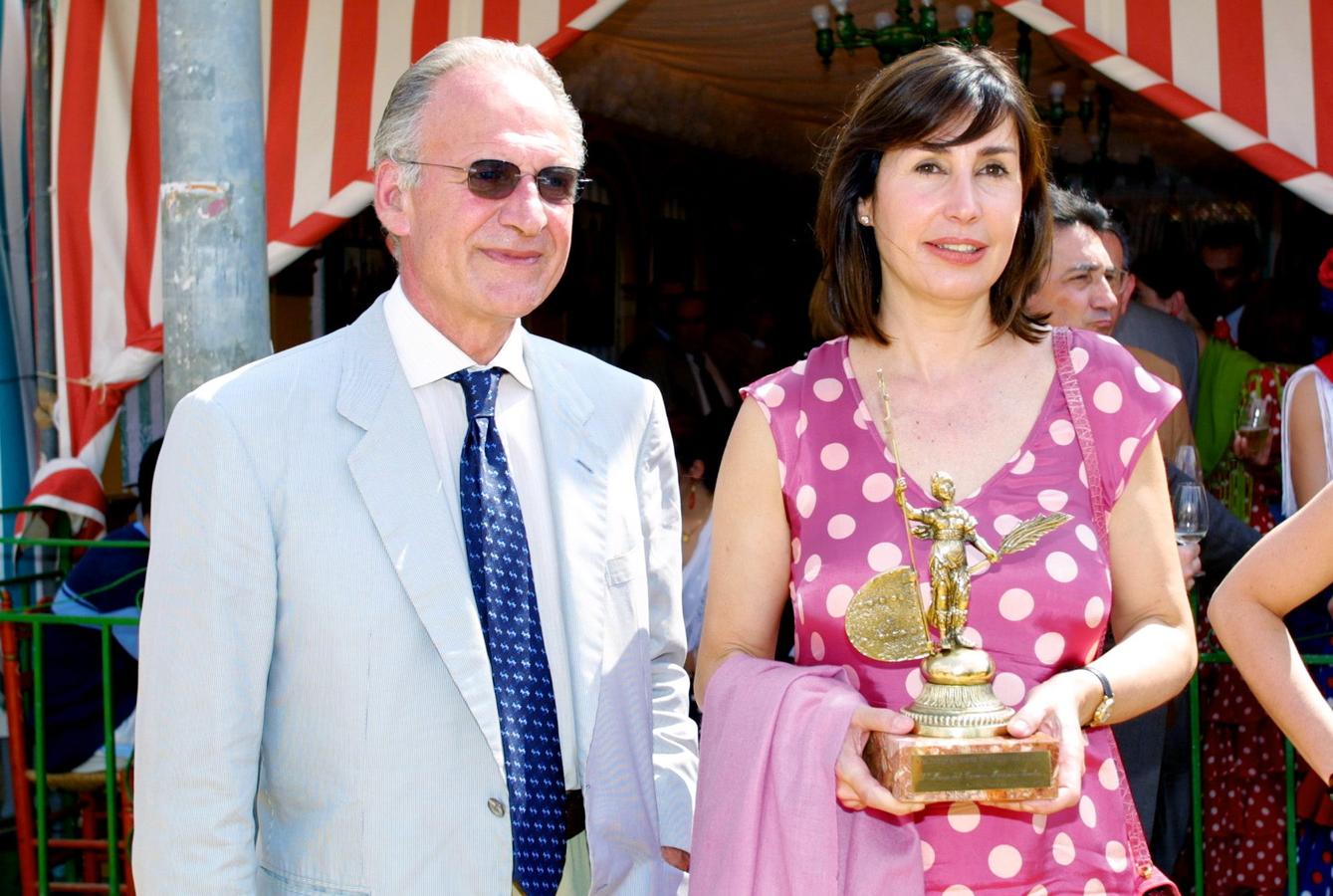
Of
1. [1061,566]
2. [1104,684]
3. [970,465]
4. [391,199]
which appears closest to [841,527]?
[970,465]

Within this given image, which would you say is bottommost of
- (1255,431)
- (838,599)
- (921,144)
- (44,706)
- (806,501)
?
(44,706)

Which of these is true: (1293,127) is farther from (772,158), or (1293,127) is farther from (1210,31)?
(772,158)

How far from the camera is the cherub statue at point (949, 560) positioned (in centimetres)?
200

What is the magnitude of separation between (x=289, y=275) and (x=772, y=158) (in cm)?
486

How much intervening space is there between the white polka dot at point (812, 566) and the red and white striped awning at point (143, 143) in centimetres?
355

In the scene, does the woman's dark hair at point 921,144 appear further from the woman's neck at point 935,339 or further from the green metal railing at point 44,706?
the green metal railing at point 44,706

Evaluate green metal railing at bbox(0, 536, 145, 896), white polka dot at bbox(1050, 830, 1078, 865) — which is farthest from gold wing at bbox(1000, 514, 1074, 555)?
green metal railing at bbox(0, 536, 145, 896)

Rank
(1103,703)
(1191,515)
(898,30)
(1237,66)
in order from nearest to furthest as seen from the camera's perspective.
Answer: (1103,703), (1191,515), (1237,66), (898,30)

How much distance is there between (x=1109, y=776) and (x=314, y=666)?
1157 millimetres

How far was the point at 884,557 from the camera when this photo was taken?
7.24 feet

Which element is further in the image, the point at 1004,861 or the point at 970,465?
the point at 970,465

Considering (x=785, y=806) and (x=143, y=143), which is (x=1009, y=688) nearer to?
(x=785, y=806)

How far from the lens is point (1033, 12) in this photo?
4852mm

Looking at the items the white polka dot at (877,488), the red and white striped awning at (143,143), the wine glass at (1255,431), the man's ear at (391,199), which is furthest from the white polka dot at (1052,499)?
the red and white striped awning at (143,143)
